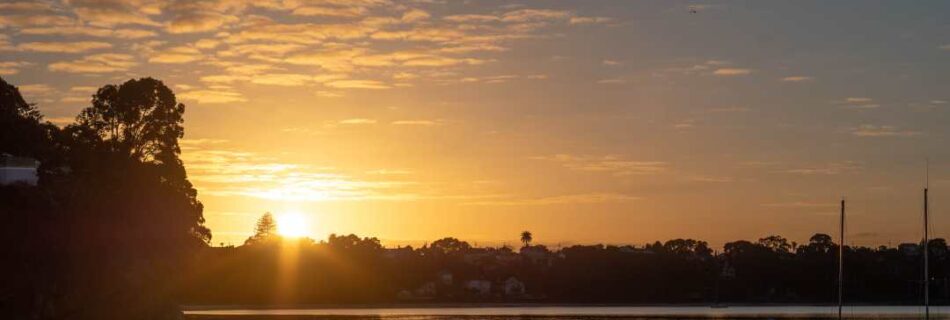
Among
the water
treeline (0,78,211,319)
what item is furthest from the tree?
the water

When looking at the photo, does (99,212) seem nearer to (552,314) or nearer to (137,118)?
(137,118)

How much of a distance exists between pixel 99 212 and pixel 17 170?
5818 mm

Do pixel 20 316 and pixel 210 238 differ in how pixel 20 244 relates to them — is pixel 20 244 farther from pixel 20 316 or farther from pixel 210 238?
pixel 210 238

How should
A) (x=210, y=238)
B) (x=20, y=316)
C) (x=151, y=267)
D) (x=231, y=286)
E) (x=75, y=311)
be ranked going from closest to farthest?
(x=20, y=316)
(x=75, y=311)
(x=151, y=267)
(x=210, y=238)
(x=231, y=286)

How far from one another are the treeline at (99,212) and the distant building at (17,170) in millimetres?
145

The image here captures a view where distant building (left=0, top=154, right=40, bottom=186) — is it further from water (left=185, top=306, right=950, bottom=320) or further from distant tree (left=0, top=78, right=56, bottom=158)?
water (left=185, top=306, right=950, bottom=320)

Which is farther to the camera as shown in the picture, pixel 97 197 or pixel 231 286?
pixel 231 286

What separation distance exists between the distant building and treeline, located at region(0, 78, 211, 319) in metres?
0.15

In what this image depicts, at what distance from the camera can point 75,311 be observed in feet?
262

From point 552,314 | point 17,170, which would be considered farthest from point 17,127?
point 552,314

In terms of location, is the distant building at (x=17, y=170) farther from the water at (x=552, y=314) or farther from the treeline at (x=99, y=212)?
the water at (x=552, y=314)

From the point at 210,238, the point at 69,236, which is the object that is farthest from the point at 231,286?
the point at 69,236

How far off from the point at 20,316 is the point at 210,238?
70.5 ft

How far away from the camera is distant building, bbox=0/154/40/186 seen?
80.1 m
